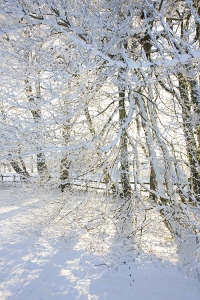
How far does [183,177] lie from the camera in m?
5.67

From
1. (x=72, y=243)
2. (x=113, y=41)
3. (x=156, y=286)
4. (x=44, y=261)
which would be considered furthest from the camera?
(x=72, y=243)

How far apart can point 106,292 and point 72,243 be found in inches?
99.9

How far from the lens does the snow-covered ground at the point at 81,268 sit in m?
4.74

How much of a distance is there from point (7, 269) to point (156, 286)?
3.46 metres

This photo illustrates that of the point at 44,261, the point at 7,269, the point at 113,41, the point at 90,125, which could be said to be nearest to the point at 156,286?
the point at 44,261

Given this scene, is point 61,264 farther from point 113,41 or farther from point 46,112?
point 113,41

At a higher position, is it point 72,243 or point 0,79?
point 0,79

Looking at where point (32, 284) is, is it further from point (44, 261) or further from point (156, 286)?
point (156, 286)

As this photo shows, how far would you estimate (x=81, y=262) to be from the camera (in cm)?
597

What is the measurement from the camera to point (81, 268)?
5.68 metres

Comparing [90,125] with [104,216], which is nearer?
[104,216]

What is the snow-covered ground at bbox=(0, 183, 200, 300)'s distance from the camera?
4742mm

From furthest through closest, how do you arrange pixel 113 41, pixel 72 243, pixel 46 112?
pixel 72 243
pixel 46 112
pixel 113 41

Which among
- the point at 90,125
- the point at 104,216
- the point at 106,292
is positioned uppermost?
the point at 90,125
